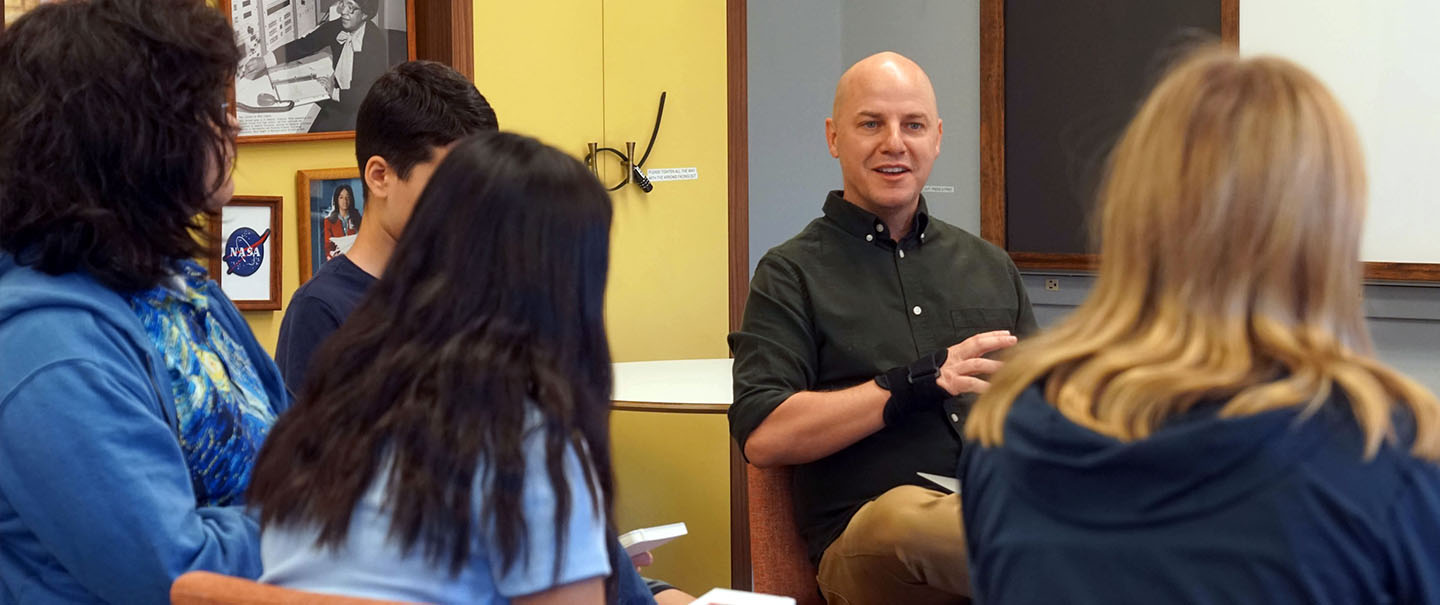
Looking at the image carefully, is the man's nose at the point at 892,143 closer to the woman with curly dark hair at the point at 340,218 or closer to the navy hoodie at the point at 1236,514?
the navy hoodie at the point at 1236,514

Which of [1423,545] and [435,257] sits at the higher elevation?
[435,257]

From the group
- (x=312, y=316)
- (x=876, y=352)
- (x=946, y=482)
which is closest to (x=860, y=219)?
(x=876, y=352)

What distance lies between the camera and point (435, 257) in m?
1.20

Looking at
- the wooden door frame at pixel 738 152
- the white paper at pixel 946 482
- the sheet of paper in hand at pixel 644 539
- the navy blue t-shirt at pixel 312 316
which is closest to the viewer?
the sheet of paper in hand at pixel 644 539

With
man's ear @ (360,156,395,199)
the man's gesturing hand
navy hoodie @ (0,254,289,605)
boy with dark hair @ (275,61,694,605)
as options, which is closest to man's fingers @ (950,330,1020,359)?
the man's gesturing hand

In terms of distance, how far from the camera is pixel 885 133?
238 centimetres

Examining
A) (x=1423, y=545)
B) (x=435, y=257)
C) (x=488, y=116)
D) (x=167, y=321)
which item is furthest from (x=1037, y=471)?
(x=488, y=116)

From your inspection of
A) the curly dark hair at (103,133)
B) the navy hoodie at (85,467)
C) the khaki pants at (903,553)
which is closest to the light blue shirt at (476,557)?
the navy hoodie at (85,467)

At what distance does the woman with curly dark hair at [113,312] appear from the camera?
4.05 feet

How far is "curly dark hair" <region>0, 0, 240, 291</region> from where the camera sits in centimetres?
132

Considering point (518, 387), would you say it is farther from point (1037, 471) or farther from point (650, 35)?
point (650, 35)

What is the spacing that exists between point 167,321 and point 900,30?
391 cm

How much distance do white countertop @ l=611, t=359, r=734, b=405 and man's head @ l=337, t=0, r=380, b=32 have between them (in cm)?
119

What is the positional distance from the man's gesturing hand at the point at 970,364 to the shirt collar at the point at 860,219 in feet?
1.22
